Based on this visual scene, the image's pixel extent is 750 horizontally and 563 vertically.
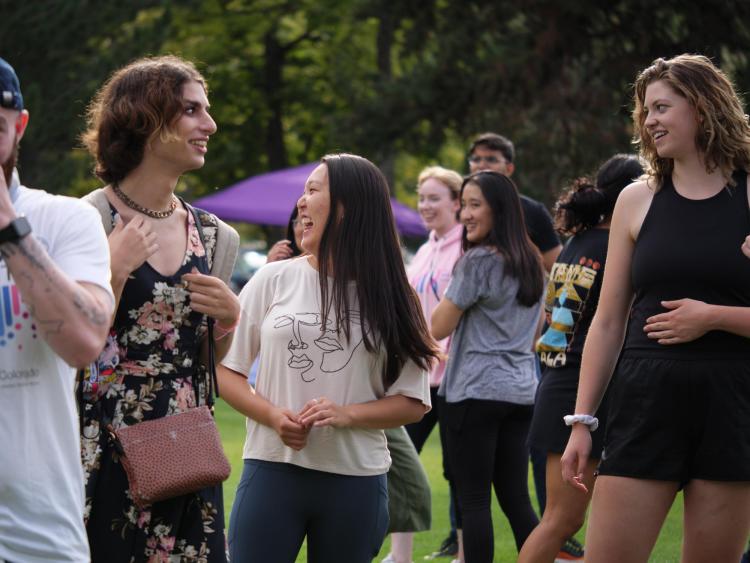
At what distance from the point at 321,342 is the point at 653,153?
1.31m

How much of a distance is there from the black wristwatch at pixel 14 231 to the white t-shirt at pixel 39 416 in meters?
0.17

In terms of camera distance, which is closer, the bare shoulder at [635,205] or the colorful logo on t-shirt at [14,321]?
the colorful logo on t-shirt at [14,321]

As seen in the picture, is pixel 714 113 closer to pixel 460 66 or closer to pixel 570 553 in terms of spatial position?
pixel 570 553

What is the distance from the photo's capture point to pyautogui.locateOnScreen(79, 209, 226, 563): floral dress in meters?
3.62

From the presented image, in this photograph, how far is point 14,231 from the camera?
8.33ft

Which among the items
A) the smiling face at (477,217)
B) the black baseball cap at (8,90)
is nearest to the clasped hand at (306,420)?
the black baseball cap at (8,90)

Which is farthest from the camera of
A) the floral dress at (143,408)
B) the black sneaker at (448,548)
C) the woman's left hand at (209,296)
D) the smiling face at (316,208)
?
the black sneaker at (448,548)

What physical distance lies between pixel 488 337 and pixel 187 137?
3.21 m

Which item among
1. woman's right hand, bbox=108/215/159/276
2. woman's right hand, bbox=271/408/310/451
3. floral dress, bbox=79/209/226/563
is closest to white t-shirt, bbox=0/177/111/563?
woman's right hand, bbox=108/215/159/276

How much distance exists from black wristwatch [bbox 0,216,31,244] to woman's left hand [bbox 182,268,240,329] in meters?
1.20

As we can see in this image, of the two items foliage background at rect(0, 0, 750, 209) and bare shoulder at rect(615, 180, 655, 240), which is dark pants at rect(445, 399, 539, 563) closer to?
bare shoulder at rect(615, 180, 655, 240)

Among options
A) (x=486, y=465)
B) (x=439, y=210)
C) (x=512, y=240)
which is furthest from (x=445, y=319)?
(x=439, y=210)

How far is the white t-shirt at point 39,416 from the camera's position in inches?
107

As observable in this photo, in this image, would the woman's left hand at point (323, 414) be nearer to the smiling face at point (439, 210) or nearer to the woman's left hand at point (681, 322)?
the woman's left hand at point (681, 322)
